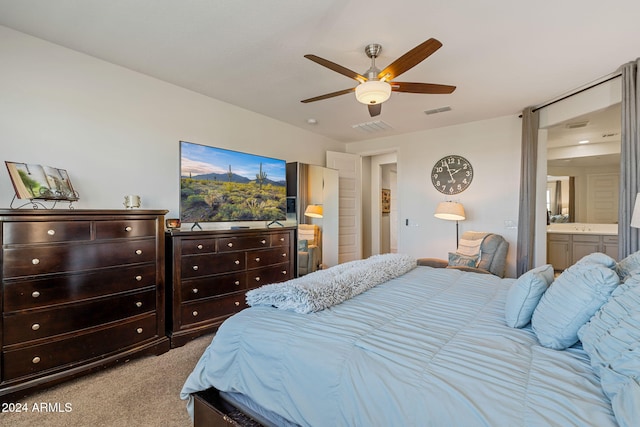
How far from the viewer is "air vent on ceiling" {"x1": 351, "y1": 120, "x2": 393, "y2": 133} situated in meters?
4.52

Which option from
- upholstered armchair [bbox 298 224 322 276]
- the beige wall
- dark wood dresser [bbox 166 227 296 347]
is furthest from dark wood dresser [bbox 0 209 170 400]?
upholstered armchair [bbox 298 224 322 276]

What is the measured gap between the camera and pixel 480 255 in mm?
3863

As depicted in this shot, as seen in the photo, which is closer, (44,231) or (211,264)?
(44,231)

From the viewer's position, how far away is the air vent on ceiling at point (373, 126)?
4.52 metres

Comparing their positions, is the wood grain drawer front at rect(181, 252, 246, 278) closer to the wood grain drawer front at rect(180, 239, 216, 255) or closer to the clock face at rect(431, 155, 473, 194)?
the wood grain drawer front at rect(180, 239, 216, 255)

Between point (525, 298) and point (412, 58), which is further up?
point (412, 58)

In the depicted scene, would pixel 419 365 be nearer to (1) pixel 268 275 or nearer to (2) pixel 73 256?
(2) pixel 73 256

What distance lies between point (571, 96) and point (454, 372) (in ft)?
13.1

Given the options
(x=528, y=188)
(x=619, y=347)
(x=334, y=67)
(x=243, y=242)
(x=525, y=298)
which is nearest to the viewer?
(x=619, y=347)

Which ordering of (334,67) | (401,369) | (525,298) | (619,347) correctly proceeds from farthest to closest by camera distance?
(334,67) → (525,298) → (401,369) → (619,347)

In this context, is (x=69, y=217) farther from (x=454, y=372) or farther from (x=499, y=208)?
(x=499, y=208)

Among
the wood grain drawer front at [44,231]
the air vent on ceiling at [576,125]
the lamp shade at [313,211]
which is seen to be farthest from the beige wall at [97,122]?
the air vent on ceiling at [576,125]

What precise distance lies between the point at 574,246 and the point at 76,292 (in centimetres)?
707

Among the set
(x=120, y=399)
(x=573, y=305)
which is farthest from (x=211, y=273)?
(x=573, y=305)
